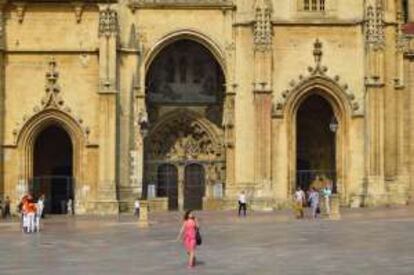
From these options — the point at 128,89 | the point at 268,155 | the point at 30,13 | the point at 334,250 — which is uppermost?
the point at 30,13

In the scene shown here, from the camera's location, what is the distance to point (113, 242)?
3191cm

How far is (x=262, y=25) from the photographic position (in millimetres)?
49719

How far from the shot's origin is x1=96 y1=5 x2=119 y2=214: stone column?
48.8m

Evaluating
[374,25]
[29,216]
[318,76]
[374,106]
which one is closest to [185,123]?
[318,76]

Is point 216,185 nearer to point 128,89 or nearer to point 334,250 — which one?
point 128,89

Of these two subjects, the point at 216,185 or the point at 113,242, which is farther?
the point at 216,185

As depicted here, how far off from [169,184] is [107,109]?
707 cm

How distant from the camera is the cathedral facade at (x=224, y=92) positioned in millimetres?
49531

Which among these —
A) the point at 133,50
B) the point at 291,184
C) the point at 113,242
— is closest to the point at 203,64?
the point at 133,50

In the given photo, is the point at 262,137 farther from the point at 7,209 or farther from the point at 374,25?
the point at 7,209

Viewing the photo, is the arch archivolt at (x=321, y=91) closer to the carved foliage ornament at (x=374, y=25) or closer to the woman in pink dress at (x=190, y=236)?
the carved foliage ornament at (x=374, y=25)

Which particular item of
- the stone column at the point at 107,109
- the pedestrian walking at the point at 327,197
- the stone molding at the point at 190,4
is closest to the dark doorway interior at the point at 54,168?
the stone column at the point at 107,109

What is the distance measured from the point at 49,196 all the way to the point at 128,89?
22.8 feet

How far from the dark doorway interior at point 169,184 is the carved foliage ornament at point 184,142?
596 millimetres
